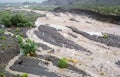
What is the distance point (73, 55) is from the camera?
62.2m

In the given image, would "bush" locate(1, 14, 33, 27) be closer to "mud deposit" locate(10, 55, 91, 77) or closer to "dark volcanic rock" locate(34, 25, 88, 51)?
"dark volcanic rock" locate(34, 25, 88, 51)

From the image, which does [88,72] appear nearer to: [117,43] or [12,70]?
[12,70]

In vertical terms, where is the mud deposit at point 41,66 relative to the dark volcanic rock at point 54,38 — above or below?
above

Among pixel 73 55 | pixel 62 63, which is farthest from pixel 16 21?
pixel 62 63

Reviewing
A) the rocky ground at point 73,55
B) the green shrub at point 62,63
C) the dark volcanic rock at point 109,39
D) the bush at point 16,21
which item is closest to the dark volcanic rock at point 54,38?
the rocky ground at point 73,55

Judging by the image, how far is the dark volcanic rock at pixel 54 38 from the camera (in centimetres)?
7069

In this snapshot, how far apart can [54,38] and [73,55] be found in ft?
55.3

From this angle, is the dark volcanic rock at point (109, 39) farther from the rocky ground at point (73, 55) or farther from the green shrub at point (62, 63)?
the green shrub at point (62, 63)

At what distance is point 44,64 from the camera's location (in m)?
55.4

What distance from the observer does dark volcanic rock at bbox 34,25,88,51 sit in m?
70.7

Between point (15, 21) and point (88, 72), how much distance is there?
53481mm

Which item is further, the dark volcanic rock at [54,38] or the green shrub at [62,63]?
the dark volcanic rock at [54,38]

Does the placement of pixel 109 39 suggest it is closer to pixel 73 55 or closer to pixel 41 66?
pixel 73 55

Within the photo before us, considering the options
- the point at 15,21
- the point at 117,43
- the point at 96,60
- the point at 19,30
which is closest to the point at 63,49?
the point at 96,60
